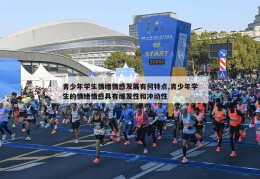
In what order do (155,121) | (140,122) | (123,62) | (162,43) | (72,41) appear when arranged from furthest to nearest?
(72,41), (123,62), (162,43), (155,121), (140,122)

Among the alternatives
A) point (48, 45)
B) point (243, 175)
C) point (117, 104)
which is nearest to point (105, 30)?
point (48, 45)

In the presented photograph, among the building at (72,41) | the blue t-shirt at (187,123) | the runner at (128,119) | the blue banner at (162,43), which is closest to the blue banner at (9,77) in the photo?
the blue banner at (162,43)

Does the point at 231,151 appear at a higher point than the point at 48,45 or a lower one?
lower

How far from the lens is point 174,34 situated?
74.0ft

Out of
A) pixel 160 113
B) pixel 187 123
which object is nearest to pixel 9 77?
pixel 160 113

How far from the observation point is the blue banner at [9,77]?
31.9 m

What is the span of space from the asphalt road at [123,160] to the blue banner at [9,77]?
55.2ft

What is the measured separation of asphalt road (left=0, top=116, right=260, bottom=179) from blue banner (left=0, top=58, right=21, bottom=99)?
1682 cm

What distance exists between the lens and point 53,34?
10931 centimetres

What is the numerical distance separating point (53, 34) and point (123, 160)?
102 metres

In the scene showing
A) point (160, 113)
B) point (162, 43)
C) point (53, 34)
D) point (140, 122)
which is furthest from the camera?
point (53, 34)

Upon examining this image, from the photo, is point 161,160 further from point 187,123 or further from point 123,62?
point 123,62

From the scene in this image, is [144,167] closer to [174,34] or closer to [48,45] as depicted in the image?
[174,34]

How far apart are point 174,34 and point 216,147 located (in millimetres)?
10302
